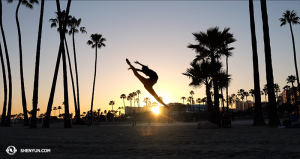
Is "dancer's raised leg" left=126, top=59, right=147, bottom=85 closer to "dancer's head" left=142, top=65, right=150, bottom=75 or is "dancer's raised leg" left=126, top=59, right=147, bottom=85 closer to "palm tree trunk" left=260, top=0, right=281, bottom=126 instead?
"dancer's head" left=142, top=65, right=150, bottom=75

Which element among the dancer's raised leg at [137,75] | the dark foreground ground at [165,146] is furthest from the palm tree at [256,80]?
the dancer's raised leg at [137,75]

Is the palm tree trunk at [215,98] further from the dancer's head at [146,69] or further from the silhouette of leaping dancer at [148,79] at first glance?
the dancer's head at [146,69]

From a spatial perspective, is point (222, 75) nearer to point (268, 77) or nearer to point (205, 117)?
point (268, 77)

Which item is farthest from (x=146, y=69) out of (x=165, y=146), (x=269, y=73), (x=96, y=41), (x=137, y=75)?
(x=96, y=41)

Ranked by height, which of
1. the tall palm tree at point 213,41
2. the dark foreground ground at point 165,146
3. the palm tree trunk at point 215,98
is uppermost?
the tall palm tree at point 213,41

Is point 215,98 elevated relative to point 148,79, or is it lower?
lower

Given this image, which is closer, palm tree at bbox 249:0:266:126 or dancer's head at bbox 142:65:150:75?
dancer's head at bbox 142:65:150:75

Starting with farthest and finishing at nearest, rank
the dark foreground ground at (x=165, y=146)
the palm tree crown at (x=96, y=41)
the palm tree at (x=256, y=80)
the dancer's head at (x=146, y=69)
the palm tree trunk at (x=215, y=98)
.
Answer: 1. the palm tree crown at (x=96, y=41)
2. the palm tree at (x=256, y=80)
3. the palm tree trunk at (x=215, y=98)
4. the dancer's head at (x=146, y=69)
5. the dark foreground ground at (x=165, y=146)

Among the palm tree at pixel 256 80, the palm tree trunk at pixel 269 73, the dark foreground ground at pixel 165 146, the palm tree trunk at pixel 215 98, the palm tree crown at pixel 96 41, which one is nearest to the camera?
the dark foreground ground at pixel 165 146

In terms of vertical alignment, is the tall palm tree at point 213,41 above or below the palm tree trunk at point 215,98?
above

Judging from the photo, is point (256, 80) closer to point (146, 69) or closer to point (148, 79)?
point (148, 79)

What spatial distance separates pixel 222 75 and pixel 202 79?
270 cm

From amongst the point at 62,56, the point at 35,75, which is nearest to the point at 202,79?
the point at 62,56

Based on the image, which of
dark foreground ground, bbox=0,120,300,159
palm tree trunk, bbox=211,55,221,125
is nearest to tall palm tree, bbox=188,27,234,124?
palm tree trunk, bbox=211,55,221,125
